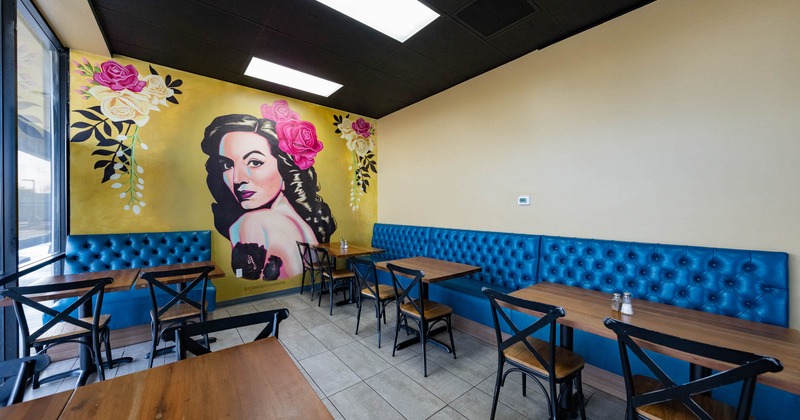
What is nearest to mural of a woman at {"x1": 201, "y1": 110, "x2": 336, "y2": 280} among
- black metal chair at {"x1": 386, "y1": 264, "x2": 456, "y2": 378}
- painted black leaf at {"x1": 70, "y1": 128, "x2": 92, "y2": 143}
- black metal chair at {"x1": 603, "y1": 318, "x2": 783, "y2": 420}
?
painted black leaf at {"x1": 70, "y1": 128, "x2": 92, "y2": 143}

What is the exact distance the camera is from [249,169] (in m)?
4.23

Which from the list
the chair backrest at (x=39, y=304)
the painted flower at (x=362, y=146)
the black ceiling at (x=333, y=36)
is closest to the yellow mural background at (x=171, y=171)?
the black ceiling at (x=333, y=36)

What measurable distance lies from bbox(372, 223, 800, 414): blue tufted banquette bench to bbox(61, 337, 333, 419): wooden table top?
2292 millimetres

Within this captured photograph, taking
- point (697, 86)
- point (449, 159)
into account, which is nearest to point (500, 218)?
point (449, 159)

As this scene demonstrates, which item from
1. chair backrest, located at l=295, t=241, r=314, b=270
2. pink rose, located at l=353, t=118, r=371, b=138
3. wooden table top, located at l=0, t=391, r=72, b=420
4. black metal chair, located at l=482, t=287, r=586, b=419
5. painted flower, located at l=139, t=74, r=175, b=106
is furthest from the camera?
pink rose, located at l=353, t=118, r=371, b=138

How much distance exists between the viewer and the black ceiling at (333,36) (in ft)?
8.42

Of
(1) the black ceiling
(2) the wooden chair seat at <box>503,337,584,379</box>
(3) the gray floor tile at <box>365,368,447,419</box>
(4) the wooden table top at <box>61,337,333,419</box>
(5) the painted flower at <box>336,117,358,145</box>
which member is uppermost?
(1) the black ceiling

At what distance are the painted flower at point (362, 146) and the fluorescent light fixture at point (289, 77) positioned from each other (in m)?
1.14

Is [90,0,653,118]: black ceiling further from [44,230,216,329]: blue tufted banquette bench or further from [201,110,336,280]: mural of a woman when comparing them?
[44,230,216,329]: blue tufted banquette bench

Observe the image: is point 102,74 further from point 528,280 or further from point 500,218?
point 528,280

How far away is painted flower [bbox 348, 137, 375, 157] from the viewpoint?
5.46 m

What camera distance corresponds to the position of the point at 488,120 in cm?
374

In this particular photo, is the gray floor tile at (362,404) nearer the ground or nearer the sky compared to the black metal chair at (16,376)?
nearer the ground

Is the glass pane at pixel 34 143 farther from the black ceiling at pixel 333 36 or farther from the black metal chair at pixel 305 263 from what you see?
the black metal chair at pixel 305 263
